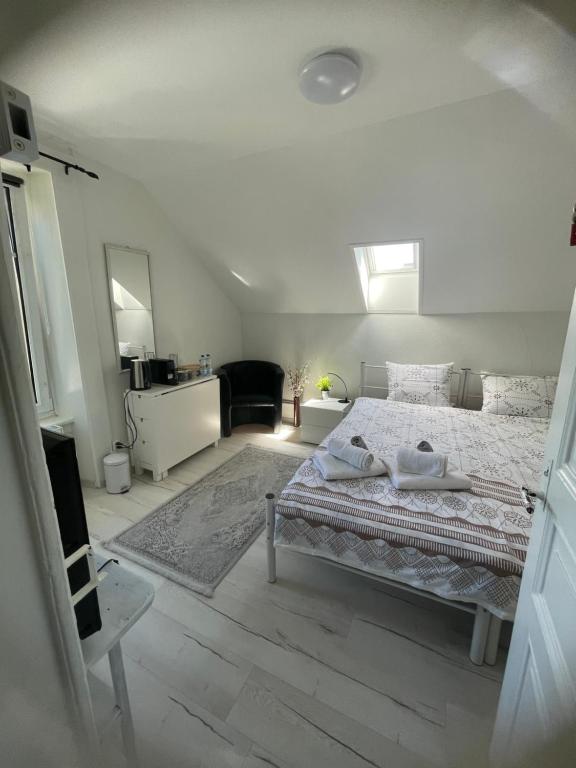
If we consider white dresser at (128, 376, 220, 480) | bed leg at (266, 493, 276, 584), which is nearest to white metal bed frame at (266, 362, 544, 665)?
bed leg at (266, 493, 276, 584)

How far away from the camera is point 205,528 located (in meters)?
2.26

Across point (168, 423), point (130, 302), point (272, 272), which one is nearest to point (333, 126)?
point (272, 272)

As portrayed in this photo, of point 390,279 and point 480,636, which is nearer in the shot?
point 480,636

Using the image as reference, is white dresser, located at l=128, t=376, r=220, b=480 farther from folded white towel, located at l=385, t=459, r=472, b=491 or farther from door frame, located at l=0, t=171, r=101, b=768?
door frame, located at l=0, t=171, r=101, b=768

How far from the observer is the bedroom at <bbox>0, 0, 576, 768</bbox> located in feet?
3.33

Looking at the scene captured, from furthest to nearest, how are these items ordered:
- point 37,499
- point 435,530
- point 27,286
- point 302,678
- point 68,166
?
point 27,286 < point 68,166 < point 435,530 < point 302,678 < point 37,499

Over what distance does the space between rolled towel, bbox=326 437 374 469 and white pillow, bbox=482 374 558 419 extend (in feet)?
5.65

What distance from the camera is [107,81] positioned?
1424mm

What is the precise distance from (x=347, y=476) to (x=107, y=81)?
2.13 metres

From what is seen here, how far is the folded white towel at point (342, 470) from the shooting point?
184 cm

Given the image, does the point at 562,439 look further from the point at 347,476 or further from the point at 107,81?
the point at 107,81

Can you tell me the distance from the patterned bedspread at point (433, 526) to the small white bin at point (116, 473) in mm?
1525

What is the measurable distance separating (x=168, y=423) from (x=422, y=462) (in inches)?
79.5

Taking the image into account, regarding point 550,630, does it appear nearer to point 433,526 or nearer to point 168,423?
point 433,526
